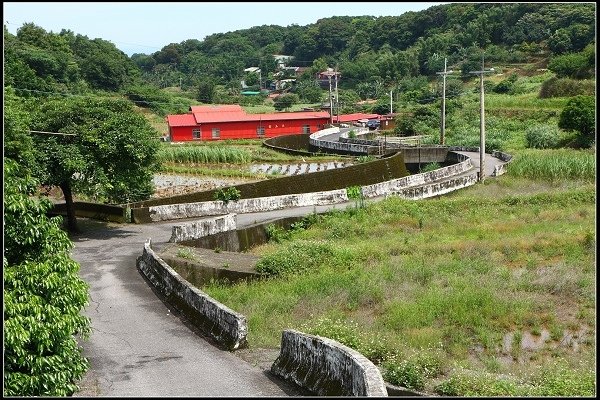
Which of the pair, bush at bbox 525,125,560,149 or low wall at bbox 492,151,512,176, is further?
bush at bbox 525,125,560,149

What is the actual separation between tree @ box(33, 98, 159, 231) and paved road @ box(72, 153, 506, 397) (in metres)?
2.41

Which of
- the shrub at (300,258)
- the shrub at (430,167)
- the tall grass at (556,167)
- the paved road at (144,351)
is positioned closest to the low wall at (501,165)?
the tall grass at (556,167)

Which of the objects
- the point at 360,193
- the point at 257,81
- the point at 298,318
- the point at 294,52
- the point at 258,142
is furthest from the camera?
the point at 294,52

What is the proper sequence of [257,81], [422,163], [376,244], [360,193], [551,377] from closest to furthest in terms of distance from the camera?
[551,377] < [376,244] < [360,193] < [422,163] < [257,81]

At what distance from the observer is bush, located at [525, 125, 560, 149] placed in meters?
45.8

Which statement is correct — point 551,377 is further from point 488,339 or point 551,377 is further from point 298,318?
point 298,318

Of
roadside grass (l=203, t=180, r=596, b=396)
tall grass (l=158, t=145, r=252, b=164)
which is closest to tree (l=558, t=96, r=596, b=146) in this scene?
roadside grass (l=203, t=180, r=596, b=396)

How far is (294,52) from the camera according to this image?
559 ft

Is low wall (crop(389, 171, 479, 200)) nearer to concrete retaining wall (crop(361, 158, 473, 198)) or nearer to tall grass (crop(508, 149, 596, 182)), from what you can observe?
concrete retaining wall (crop(361, 158, 473, 198))

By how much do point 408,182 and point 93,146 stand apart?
51.2 feet

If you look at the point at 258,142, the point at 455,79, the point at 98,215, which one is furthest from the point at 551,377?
the point at 455,79

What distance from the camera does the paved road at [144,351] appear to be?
445 inches

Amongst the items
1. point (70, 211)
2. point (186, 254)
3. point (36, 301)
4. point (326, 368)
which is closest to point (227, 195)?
point (70, 211)

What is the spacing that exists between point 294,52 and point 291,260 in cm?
15467
